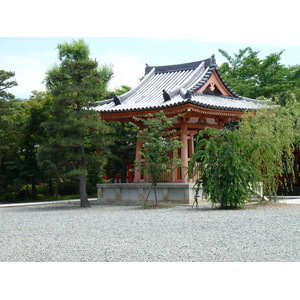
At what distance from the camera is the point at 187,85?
1584cm

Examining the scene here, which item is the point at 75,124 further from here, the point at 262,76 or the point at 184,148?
the point at 262,76

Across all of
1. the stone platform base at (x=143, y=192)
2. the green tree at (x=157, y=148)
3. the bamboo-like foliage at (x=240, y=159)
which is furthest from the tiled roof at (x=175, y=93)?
the stone platform base at (x=143, y=192)

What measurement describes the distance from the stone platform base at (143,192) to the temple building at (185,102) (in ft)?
1.63

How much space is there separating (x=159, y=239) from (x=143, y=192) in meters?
8.04

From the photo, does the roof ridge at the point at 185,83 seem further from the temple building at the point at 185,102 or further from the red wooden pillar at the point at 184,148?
the red wooden pillar at the point at 184,148

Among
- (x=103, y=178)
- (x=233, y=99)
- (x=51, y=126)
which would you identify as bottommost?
(x=103, y=178)

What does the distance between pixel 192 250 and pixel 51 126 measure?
30.9 feet

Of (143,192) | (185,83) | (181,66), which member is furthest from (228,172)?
(181,66)

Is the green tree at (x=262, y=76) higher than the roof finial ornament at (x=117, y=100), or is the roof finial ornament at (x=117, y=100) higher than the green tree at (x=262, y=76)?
the green tree at (x=262, y=76)

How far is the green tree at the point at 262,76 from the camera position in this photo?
79.8 ft

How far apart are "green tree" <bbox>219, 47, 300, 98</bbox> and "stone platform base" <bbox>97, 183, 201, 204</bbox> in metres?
11.5
